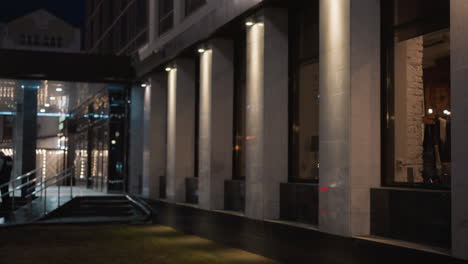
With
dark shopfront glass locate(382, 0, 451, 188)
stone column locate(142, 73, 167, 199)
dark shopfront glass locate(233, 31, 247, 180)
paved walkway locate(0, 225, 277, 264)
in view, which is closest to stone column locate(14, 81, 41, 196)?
stone column locate(142, 73, 167, 199)

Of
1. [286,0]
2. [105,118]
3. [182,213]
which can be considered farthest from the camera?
[105,118]

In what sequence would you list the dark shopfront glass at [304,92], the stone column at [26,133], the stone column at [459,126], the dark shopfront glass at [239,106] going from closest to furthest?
the stone column at [459,126], the dark shopfront glass at [304,92], the dark shopfront glass at [239,106], the stone column at [26,133]

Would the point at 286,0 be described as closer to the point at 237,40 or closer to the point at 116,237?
the point at 237,40

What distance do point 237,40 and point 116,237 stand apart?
846cm

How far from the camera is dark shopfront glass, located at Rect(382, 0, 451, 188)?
10086 millimetres

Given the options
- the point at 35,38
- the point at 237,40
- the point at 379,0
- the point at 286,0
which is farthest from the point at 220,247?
the point at 35,38

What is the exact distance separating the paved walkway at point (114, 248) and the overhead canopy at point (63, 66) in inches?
461

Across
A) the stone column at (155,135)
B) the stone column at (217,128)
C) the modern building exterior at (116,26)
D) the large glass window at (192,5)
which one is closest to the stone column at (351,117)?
the stone column at (217,128)

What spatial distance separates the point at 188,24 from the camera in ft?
67.1

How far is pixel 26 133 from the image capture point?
26297 mm

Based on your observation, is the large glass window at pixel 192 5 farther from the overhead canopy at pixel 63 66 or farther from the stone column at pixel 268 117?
the overhead canopy at pixel 63 66

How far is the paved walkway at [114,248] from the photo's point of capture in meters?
8.75

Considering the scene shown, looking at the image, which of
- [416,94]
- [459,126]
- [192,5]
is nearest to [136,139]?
[192,5]

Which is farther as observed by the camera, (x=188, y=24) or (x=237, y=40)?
(x=188, y=24)
